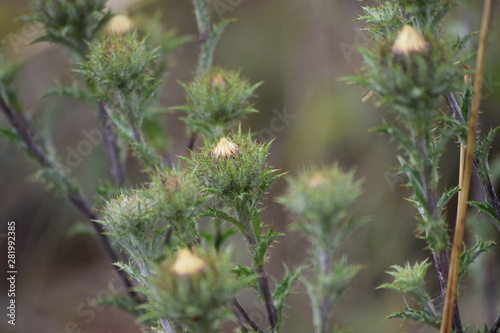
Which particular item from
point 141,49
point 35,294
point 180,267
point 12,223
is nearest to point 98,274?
point 35,294

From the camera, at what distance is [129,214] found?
203 cm

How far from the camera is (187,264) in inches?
62.5

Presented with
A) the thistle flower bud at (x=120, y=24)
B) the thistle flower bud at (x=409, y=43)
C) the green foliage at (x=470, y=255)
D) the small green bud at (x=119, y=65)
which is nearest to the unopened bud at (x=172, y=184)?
the small green bud at (x=119, y=65)

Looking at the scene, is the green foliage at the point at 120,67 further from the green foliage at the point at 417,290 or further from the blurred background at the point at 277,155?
the blurred background at the point at 277,155

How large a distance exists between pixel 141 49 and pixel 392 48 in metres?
1.12

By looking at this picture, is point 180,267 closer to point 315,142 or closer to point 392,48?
point 392,48

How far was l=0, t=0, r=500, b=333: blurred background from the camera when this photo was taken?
15.9 feet

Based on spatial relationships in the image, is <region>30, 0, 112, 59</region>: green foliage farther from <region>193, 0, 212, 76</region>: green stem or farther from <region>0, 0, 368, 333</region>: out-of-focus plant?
<region>193, 0, 212, 76</region>: green stem

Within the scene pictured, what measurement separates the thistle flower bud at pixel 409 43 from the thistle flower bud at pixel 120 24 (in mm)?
1702

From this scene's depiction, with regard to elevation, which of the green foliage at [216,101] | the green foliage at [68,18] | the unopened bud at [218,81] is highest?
the green foliage at [68,18]

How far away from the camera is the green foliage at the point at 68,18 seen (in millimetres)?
2797

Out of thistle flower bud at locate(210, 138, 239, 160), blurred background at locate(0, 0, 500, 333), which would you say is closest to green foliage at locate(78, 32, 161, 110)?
thistle flower bud at locate(210, 138, 239, 160)

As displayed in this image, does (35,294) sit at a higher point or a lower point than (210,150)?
higher

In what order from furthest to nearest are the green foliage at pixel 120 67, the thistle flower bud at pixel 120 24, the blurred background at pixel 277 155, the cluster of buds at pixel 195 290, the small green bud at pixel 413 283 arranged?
the blurred background at pixel 277 155
the thistle flower bud at pixel 120 24
the green foliage at pixel 120 67
the small green bud at pixel 413 283
the cluster of buds at pixel 195 290
